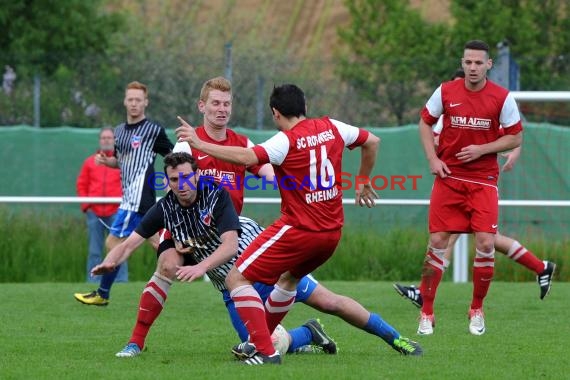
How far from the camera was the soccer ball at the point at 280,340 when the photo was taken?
887 cm

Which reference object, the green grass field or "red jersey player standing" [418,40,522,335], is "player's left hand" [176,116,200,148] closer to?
the green grass field

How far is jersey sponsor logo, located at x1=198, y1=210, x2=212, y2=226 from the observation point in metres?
8.55

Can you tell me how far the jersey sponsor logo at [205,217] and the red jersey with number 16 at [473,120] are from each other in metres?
2.57

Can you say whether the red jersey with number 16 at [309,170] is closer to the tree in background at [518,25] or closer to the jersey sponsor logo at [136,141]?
the jersey sponsor logo at [136,141]

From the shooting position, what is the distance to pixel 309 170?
26.8ft

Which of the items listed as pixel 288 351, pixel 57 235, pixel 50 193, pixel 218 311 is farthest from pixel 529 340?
pixel 50 193

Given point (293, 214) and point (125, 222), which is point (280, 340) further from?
point (125, 222)

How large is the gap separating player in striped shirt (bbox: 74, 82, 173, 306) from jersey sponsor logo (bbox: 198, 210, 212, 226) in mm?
4067

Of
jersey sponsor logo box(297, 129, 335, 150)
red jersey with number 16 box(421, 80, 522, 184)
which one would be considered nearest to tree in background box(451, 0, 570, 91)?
red jersey with number 16 box(421, 80, 522, 184)

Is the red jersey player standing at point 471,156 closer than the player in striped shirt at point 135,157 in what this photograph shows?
Yes

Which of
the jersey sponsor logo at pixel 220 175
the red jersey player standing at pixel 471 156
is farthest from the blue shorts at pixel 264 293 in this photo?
the red jersey player standing at pixel 471 156

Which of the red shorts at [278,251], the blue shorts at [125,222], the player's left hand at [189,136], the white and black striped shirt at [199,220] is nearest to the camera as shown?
the player's left hand at [189,136]

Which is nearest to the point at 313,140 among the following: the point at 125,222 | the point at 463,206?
the point at 463,206

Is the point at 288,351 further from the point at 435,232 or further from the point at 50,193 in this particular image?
the point at 50,193
